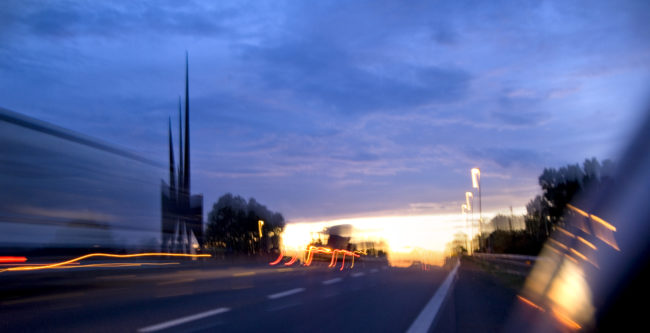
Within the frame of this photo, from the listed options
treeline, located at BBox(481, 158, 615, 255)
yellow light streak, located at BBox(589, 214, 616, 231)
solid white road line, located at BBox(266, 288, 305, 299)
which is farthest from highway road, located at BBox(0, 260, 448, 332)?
treeline, located at BBox(481, 158, 615, 255)

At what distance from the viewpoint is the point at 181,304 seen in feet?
35.5

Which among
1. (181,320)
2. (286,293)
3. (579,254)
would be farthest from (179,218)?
(579,254)

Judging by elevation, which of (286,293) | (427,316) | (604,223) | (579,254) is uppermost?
(604,223)

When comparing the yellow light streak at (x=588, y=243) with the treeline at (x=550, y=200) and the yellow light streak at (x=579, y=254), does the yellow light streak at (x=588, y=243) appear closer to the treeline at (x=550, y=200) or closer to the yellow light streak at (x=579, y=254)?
the yellow light streak at (x=579, y=254)

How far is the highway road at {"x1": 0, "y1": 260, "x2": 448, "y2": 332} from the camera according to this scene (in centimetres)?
827

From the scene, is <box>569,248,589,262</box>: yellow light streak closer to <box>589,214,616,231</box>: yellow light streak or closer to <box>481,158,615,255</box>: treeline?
<box>589,214,616,231</box>: yellow light streak

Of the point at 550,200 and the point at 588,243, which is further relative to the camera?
the point at 550,200

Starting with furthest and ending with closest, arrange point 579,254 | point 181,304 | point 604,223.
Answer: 1. point 181,304
2. point 579,254
3. point 604,223

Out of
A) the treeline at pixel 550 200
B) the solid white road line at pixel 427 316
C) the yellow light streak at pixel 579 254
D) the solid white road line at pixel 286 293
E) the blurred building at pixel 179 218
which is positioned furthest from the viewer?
the treeline at pixel 550 200

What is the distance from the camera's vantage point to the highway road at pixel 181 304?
827 centimetres

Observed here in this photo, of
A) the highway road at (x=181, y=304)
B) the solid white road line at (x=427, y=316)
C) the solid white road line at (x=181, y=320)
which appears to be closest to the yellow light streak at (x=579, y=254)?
the solid white road line at (x=427, y=316)

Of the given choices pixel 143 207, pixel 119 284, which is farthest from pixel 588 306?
pixel 143 207

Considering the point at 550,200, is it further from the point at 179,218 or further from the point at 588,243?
the point at 588,243

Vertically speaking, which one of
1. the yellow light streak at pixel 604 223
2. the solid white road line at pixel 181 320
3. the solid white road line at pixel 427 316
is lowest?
the solid white road line at pixel 427 316
